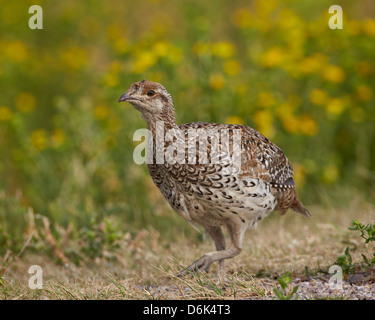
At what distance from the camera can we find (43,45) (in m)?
10.6

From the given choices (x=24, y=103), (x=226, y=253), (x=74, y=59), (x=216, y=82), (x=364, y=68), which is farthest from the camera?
(x=74, y=59)

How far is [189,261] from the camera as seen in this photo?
5805 mm

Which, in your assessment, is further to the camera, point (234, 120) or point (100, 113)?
point (100, 113)

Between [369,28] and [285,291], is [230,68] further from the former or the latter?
[285,291]

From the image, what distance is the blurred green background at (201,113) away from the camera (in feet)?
24.5

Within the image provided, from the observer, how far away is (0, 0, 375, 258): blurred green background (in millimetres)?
7465

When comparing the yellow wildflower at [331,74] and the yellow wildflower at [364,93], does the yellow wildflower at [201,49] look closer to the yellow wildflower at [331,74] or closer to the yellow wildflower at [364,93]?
the yellow wildflower at [331,74]

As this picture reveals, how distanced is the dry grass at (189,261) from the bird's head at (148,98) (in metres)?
1.15

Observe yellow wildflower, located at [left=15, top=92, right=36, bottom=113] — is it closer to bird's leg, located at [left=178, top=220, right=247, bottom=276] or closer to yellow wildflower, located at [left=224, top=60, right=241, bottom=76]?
yellow wildflower, located at [left=224, top=60, right=241, bottom=76]

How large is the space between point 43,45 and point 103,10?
1.12 metres

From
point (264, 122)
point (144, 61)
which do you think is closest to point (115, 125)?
point (144, 61)

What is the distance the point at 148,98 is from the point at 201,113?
10.5 ft

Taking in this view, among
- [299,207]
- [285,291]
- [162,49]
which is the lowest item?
[285,291]

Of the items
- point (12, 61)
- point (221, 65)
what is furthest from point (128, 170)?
point (12, 61)
